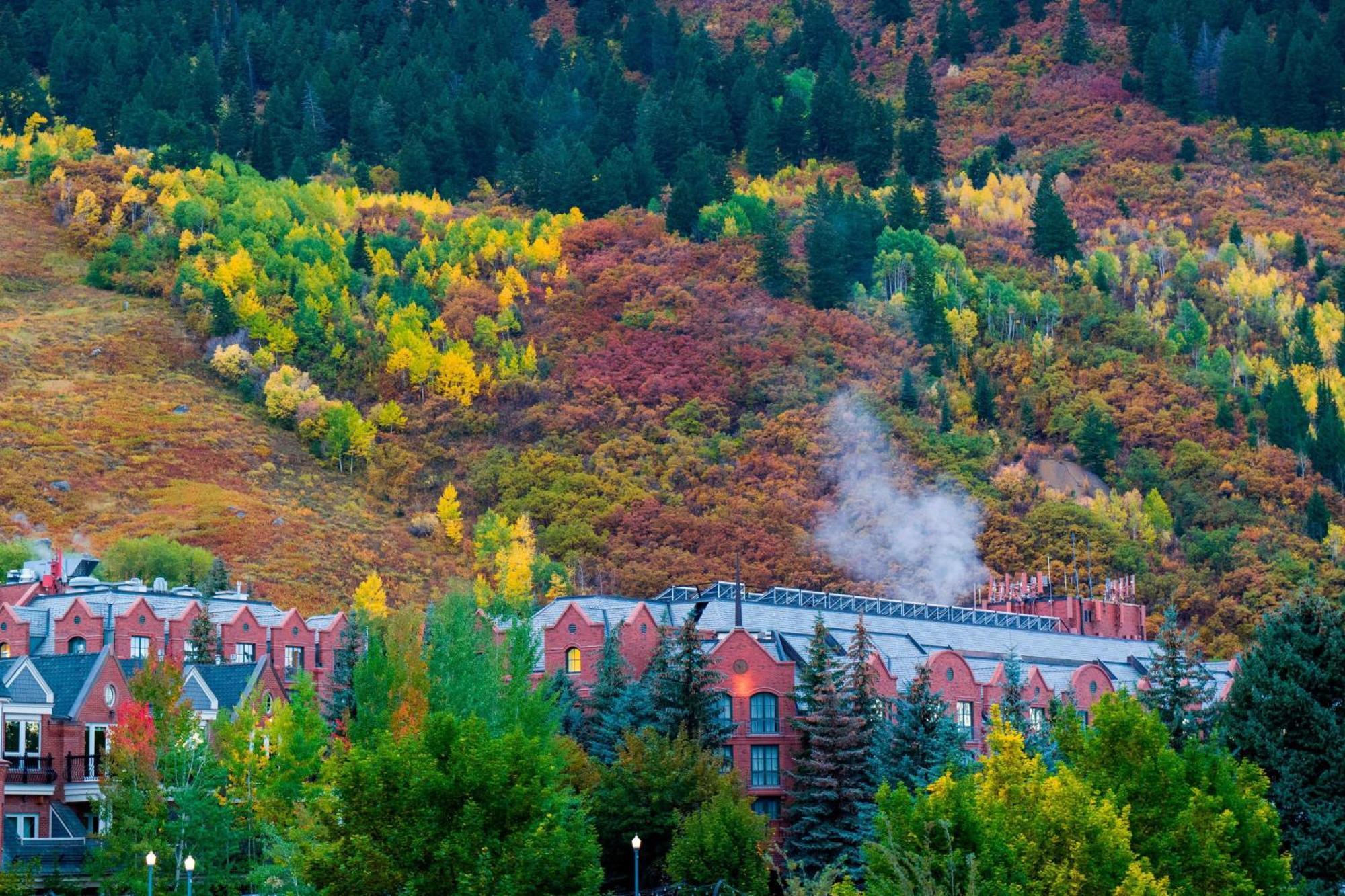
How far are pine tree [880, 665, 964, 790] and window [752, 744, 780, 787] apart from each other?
7821 mm

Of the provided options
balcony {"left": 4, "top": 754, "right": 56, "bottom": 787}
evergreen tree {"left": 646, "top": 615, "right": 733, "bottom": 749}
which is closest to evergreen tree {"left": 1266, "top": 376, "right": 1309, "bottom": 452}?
evergreen tree {"left": 646, "top": 615, "right": 733, "bottom": 749}

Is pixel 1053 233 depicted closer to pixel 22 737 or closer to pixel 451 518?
pixel 451 518

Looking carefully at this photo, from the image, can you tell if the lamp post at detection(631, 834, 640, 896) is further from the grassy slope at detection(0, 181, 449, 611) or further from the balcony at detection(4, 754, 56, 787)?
the grassy slope at detection(0, 181, 449, 611)

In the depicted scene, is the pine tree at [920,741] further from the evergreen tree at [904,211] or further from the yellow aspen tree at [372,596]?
the evergreen tree at [904,211]

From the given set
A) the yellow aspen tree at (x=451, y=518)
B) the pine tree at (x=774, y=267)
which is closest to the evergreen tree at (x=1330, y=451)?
the pine tree at (x=774, y=267)

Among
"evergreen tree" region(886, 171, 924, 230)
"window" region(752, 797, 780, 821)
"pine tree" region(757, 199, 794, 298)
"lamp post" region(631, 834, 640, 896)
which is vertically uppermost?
"evergreen tree" region(886, 171, 924, 230)

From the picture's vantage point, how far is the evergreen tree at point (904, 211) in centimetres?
18262

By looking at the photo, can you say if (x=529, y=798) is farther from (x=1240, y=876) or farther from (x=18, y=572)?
(x=18, y=572)

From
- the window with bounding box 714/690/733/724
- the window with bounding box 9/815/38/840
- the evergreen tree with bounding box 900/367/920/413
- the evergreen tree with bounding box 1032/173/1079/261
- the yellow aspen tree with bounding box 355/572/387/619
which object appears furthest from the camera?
the evergreen tree with bounding box 1032/173/1079/261

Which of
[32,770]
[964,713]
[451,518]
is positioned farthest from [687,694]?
[451,518]

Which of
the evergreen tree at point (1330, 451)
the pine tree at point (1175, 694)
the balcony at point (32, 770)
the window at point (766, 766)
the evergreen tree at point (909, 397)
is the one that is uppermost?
the evergreen tree at point (909, 397)

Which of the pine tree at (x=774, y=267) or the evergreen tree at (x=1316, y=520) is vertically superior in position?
the pine tree at (x=774, y=267)

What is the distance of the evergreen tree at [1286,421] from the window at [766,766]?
80.5 m

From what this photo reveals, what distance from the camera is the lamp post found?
57.7m
